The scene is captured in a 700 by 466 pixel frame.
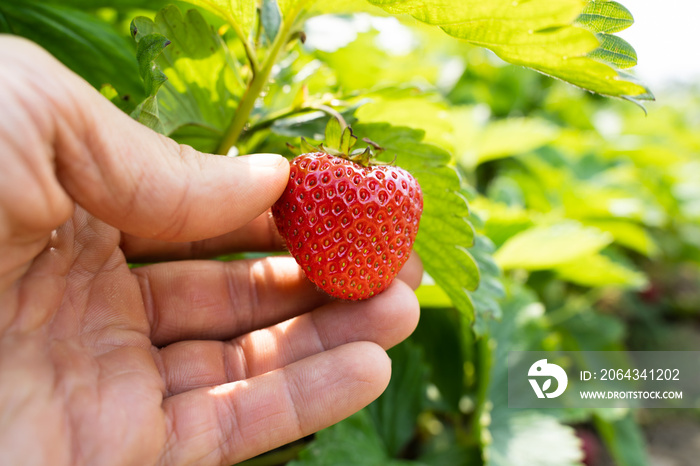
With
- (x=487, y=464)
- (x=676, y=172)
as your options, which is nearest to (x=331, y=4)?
(x=487, y=464)

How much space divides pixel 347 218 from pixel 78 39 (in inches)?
24.3

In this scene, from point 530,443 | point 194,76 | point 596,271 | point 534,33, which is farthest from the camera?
point 596,271

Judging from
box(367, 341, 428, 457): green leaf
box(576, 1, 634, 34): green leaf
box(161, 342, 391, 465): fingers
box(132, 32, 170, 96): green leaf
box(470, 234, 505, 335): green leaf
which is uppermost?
box(576, 1, 634, 34): green leaf

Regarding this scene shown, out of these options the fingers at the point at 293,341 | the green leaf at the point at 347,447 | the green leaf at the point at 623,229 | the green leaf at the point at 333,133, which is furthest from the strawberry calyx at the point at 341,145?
the green leaf at the point at 623,229

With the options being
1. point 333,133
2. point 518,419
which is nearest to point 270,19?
point 333,133

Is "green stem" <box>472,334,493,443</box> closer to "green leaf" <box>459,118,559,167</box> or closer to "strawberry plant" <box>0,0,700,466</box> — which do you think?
"strawberry plant" <box>0,0,700,466</box>

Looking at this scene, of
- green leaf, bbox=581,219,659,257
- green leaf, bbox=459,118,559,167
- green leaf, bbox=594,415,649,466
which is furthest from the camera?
green leaf, bbox=581,219,659,257

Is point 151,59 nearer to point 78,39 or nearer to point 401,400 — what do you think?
point 78,39

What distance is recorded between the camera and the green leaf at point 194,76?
749 mm

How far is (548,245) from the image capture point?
1207mm

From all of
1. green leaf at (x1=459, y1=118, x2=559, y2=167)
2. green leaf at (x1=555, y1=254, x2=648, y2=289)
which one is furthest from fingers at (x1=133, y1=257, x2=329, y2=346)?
green leaf at (x1=459, y1=118, x2=559, y2=167)

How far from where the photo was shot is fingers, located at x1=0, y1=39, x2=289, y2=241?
0.55 metres

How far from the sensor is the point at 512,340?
1292 millimetres

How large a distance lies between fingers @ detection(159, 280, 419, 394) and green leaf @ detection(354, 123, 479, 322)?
8 centimetres
